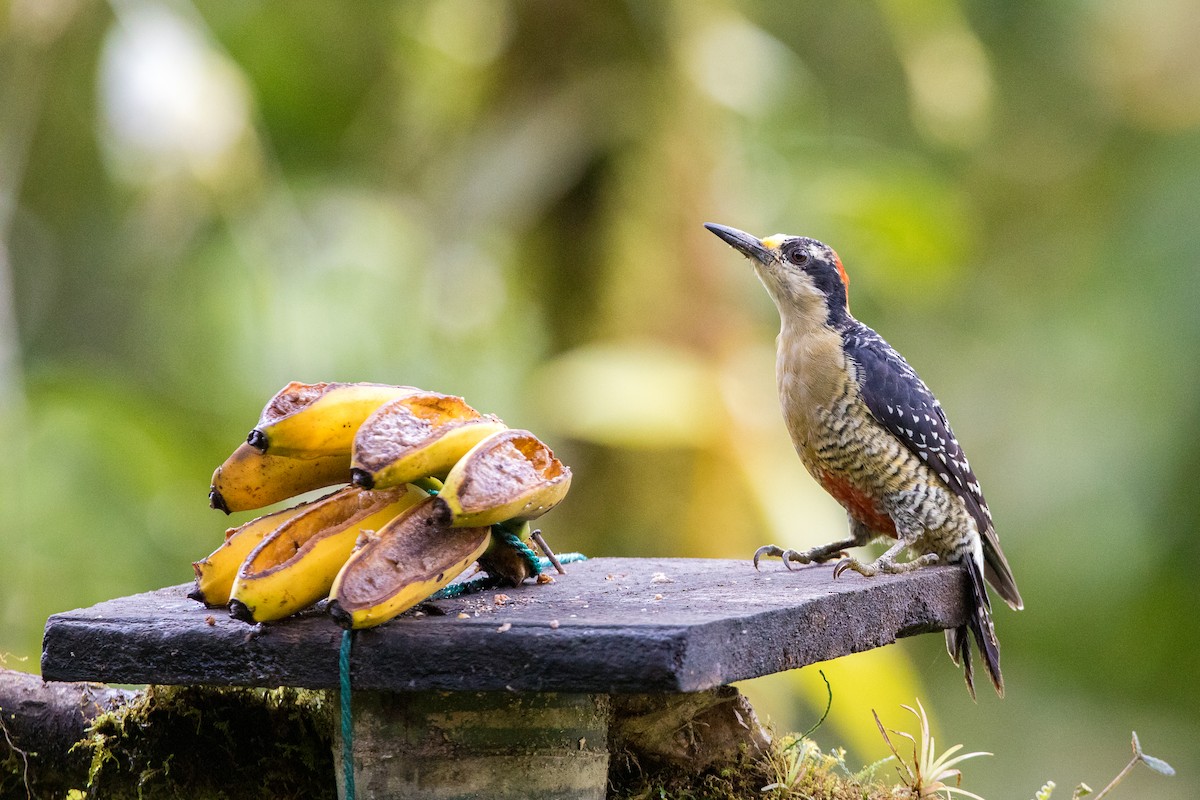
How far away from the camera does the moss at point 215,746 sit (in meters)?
2.35

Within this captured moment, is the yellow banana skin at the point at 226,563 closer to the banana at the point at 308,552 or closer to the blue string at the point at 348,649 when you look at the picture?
the banana at the point at 308,552

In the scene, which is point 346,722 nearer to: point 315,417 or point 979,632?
point 315,417

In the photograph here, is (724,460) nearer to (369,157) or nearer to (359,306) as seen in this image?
(359,306)

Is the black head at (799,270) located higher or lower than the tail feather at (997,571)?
higher

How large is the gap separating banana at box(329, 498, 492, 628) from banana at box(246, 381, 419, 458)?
0.18m

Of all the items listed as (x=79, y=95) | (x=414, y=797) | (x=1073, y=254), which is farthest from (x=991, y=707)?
(x=414, y=797)

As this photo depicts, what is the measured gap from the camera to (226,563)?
6.87 feet

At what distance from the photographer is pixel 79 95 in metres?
7.14

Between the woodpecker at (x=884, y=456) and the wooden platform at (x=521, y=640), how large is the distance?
612 mm

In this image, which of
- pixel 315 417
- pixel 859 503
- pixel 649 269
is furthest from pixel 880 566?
pixel 649 269

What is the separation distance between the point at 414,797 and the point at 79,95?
20.1 feet

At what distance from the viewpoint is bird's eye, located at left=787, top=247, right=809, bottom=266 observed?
317 cm

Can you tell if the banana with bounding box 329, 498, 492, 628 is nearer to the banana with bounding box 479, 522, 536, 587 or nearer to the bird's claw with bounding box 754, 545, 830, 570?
the banana with bounding box 479, 522, 536, 587

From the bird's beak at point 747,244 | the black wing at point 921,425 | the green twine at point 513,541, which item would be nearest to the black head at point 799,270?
the bird's beak at point 747,244
